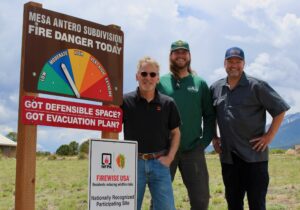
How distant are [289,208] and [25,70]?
6.99 metres

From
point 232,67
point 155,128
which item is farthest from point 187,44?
point 155,128

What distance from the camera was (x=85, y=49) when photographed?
18.6 ft

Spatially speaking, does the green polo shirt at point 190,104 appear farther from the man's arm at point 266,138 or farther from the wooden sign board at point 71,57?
the wooden sign board at point 71,57

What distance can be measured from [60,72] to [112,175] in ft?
4.21

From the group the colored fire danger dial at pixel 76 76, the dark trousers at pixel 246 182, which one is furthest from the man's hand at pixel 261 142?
the colored fire danger dial at pixel 76 76

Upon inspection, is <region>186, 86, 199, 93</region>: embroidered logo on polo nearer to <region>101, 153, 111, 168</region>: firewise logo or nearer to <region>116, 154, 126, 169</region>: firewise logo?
<region>116, 154, 126, 169</region>: firewise logo

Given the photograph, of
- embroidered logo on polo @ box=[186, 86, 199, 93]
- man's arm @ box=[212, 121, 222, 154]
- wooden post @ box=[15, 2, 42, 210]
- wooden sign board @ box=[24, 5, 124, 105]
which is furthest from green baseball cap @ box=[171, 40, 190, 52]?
wooden post @ box=[15, 2, 42, 210]

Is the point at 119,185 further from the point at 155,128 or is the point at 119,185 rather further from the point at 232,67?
the point at 232,67

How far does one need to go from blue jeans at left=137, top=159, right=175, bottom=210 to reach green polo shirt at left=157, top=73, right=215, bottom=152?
790mm

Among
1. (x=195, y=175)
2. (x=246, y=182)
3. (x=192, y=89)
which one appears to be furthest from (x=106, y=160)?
(x=246, y=182)

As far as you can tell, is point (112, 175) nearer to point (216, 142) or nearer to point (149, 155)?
point (149, 155)

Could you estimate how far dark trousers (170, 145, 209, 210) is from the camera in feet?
20.4

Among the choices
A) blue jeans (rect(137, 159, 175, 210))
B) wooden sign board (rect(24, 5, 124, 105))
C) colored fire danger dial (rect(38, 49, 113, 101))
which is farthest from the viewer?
blue jeans (rect(137, 159, 175, 210))

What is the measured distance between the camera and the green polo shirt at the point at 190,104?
6266 millimetres
